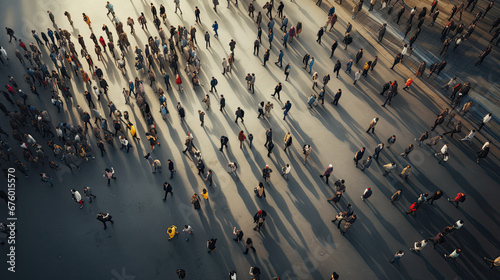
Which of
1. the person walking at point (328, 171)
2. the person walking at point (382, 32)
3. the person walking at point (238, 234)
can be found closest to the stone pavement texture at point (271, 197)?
the person walking at point (238, 234)

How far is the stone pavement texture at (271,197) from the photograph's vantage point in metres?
14.6

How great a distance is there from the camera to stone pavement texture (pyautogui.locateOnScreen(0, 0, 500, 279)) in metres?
14.6

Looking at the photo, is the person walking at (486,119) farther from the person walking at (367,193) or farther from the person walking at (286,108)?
the person walking at (286,108)

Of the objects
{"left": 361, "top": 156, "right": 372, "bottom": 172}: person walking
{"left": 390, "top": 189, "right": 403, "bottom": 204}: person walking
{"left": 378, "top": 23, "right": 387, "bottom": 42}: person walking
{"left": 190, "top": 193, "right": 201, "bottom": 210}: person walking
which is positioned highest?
{"left": 378, "top": 23, "right": 387, "bottom": 42}: person walking

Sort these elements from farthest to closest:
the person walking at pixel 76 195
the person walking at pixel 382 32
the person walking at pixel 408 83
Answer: the person walking at pixel 382 32 < the person walking at pixel 408 83 < the person walking at pixel 76 195

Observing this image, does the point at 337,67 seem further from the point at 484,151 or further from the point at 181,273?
the point at 181,273

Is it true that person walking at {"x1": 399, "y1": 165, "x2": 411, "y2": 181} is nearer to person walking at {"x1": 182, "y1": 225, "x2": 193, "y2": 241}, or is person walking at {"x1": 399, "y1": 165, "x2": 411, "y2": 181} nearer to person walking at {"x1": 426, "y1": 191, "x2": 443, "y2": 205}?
person walking at {"x1": 426, "y1": 191, "x2": 443, "y2": 205}

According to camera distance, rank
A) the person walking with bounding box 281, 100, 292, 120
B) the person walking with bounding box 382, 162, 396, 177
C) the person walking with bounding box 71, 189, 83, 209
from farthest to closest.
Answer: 1. the person walking with bounding box 281, 100, 292, 120
2. the person walking with bounding box 382, 162, 396, 177
3. the person walking with bounding box 71, 189, 83, 209

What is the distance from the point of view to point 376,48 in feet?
73.6

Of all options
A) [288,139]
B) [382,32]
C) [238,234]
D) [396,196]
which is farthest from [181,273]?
[382,32]

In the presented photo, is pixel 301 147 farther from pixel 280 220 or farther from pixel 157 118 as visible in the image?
pixel 157 118

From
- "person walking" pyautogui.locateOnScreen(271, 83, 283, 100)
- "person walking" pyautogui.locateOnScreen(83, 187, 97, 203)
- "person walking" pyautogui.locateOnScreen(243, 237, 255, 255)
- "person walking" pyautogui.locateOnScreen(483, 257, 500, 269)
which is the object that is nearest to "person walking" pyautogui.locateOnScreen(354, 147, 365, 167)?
"person walking" pyautogui.locateOnScreen(271, 83, 283, 100)

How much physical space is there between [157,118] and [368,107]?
12375mm

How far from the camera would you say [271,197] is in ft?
53.8
